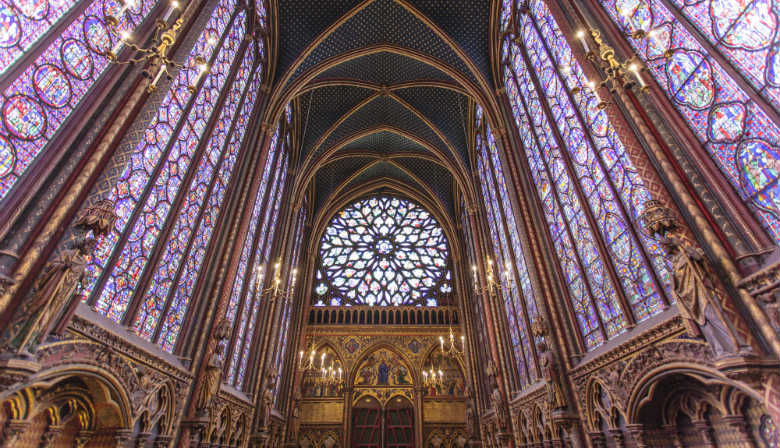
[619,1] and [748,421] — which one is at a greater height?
[619,1]

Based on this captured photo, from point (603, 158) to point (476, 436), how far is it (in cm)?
1401

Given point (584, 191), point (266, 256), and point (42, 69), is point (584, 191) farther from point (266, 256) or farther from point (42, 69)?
point (266, 256)

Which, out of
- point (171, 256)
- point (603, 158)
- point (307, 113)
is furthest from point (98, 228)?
point (307, 113)

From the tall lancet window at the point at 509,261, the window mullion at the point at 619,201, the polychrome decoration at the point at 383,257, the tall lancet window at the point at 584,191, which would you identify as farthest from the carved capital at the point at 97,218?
the polychrome decoration at the point at 383,257

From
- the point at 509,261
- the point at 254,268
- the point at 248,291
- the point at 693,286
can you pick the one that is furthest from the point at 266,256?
the point at 693,286

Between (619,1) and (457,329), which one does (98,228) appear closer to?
(619,1)

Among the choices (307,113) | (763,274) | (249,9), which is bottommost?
(763,274)

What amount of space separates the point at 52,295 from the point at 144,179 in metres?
3.36

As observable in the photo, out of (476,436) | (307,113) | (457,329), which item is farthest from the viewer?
(457,329)

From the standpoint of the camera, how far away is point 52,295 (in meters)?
4.35

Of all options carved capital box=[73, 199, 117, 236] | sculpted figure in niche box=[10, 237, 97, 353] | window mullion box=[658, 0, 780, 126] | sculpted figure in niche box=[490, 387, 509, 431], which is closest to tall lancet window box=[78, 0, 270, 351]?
carved capital box=[73, 199, 117, 236]

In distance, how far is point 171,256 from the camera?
804cm

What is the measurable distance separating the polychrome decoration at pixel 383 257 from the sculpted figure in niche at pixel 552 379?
12.7m

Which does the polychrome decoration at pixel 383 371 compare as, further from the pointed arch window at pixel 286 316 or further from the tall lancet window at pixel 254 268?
the tall lancet window at pixel 254 268
